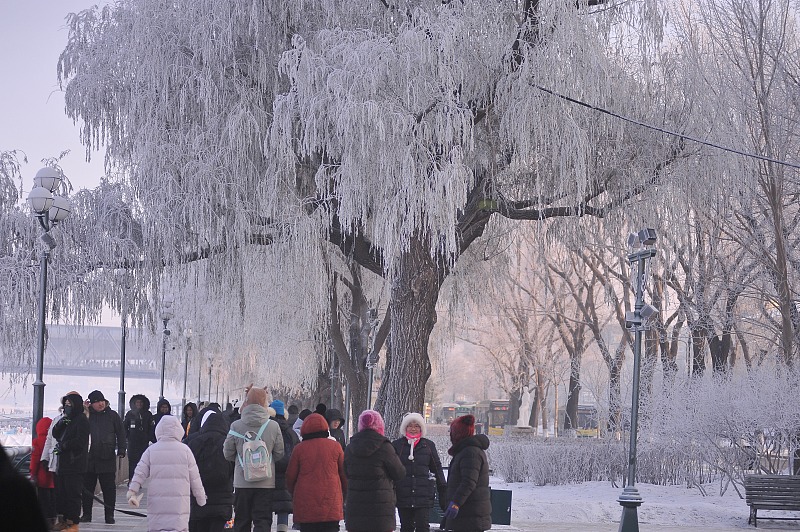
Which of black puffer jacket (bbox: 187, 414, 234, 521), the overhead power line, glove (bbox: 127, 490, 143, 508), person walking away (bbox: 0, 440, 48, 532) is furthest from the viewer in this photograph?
the overhead power line

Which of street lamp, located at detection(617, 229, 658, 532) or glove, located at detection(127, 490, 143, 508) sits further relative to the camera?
street lamp, located at detection(617, 229, 658, 532)

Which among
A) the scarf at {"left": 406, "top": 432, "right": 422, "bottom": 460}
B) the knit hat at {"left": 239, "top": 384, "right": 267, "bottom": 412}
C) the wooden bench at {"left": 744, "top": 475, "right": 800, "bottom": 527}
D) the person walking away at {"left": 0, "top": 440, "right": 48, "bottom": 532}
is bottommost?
the wooden bench at {"left": 744, "top": 475, "right": 800, "bottom": 527}

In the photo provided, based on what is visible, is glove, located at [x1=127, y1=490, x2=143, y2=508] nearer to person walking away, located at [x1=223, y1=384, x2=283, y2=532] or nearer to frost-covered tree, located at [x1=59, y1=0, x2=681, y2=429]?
person walking away, located at [x1=223, y1=384, x2=283, y2=532]

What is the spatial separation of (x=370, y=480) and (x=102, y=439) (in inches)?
255

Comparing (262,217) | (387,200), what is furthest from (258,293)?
(387,200)

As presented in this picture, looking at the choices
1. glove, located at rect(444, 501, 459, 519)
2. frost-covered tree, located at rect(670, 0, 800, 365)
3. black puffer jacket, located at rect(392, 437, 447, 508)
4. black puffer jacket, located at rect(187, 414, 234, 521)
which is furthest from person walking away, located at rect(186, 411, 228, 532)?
frost-covered tree, located at rect(670, 0, 800, 365)

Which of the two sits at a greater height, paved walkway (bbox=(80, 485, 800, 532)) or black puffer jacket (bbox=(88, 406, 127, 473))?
black puffer jacket (bbox=(88, 406, 127, 473))

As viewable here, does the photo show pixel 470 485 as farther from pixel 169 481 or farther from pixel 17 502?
pixel 17 502

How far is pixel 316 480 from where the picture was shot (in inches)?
388

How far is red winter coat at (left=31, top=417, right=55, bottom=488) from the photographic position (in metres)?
13.5

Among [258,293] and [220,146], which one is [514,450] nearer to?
[258,293]

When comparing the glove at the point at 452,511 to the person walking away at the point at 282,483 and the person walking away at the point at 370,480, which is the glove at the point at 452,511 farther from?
the person walking away at the point at 282,483

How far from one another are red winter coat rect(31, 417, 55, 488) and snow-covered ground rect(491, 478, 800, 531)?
26.2 feet

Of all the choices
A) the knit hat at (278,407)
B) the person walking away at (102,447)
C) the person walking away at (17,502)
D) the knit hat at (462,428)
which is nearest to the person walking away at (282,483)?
the knit hat at (278,407)
